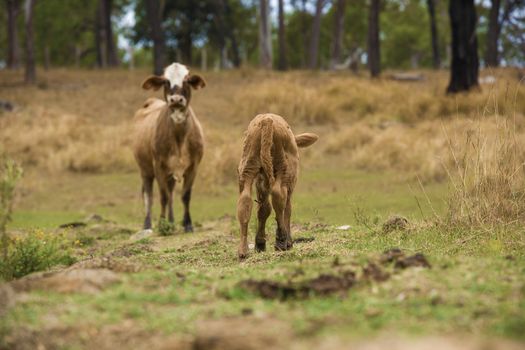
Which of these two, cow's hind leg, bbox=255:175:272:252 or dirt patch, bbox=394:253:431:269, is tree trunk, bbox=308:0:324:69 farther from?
dirt patch, bbox=394:253:431:269

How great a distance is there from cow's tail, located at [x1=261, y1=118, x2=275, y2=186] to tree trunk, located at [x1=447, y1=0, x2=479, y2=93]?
68.3 feet

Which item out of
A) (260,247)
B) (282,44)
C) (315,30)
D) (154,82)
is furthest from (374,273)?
(315,30)

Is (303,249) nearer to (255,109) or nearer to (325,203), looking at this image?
(325,203)

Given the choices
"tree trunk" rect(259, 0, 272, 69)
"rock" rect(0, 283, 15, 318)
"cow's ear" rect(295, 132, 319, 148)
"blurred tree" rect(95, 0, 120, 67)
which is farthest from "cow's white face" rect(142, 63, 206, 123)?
"blurred tree" rect(95, 0, 120, 67)

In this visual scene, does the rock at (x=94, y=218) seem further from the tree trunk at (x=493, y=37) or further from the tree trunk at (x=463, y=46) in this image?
the tree trunk at (x=493, y=37)

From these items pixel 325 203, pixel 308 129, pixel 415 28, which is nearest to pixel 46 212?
pixel 325 203

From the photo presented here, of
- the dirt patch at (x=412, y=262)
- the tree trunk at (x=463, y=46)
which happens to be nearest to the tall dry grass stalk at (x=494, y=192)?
the dirt patch at (x=412, y=262)

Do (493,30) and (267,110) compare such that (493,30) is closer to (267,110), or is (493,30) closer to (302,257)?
(267,110)

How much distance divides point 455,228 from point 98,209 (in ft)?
36.3

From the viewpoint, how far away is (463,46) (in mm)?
28312

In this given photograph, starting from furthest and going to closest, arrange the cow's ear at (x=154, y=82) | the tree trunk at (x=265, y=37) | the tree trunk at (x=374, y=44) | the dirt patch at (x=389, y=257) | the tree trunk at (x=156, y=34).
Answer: the tree trunk at (x=265, y=37), the tree trunk at (x=374, y=44), the tree trunk at (x=156, y=34), the cow's ear at (x=154, y=82), the dirt patch at (x=389, y=257)

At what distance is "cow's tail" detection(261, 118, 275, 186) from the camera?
27.9 feet

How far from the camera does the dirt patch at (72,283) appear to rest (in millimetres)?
6270

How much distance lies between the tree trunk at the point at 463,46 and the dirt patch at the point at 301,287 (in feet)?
75.6
